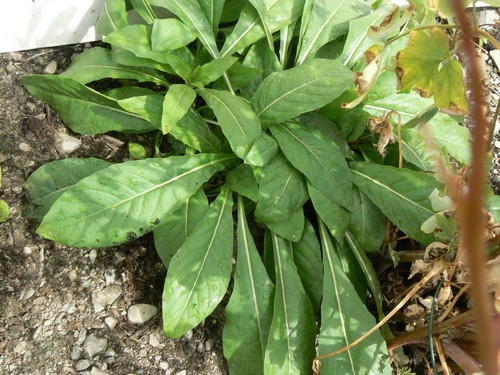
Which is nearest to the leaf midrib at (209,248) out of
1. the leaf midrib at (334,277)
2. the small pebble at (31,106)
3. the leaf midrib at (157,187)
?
the leaf midrib at (157,187)

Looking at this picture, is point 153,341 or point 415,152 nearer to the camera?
point 153,341

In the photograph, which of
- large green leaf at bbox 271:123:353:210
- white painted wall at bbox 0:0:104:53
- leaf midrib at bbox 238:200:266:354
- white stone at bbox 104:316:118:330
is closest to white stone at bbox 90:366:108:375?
white stone at bbox 104:316:118:330

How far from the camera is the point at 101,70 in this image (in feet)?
5.78

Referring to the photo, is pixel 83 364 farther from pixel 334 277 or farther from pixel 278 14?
pixel 278 14

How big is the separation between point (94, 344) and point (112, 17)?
3.30ft

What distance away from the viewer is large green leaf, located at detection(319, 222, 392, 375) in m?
1.60

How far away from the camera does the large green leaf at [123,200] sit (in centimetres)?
151

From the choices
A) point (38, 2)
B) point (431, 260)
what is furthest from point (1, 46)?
point (431, 260)

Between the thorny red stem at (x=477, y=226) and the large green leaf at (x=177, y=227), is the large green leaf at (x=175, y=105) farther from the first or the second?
the thorny red stem at (x=477, y=226)

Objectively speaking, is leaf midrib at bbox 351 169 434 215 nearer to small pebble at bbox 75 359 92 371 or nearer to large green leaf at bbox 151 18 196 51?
large green leaf at bbox 151 18 196 51

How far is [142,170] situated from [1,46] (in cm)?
66

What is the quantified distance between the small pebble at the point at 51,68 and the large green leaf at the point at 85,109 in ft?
0.45

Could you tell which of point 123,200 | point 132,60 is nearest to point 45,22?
point 132,60

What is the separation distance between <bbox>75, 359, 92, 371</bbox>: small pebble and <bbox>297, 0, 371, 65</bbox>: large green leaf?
3.75ft
